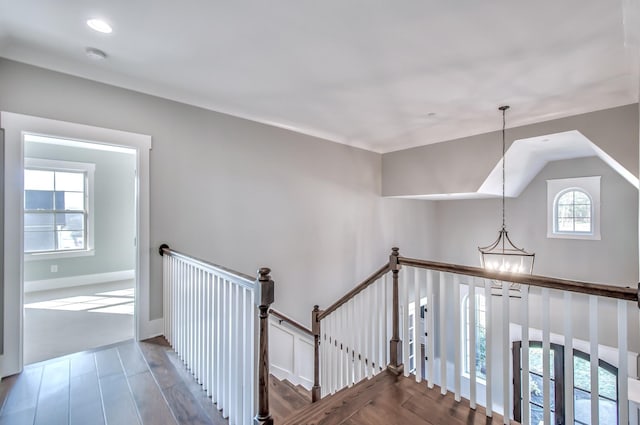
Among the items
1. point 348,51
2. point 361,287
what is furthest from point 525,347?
point 348,51

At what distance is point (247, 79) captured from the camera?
2.83 m

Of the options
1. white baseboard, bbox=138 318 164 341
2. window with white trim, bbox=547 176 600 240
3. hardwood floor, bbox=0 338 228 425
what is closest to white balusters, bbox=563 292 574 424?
hardwood floor, bbox=0 338 228 425

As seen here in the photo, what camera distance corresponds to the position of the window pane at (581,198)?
205 inches

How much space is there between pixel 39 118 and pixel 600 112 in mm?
5930

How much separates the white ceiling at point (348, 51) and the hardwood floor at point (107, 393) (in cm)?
257

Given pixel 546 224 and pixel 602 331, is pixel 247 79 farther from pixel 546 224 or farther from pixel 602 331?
pixel 602 331

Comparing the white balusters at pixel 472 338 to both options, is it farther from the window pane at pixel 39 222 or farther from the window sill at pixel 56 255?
the window pane at pixel 39 222

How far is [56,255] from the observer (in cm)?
525

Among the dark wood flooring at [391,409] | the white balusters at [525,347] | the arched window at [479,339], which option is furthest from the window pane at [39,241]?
the arched window at [479,339]

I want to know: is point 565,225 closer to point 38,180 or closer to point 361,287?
point 361,287

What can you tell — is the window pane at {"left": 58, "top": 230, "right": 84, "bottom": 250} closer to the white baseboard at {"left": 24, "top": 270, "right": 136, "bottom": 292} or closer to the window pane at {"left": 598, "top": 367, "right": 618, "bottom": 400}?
the white baseboard at {"left": 24, "top": 270, "right": 136, "bottom": 292}

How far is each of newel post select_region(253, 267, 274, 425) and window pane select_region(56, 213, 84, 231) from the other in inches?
228

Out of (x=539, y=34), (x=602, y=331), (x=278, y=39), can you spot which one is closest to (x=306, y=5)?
(x=278, y=39)

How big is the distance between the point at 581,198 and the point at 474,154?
2.42m
